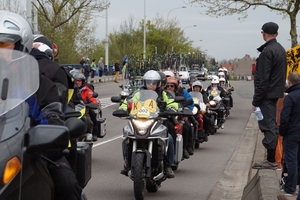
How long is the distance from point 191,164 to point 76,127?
10.2 m

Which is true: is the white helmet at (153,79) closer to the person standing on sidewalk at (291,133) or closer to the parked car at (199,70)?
the person standing on sidewalk at (291,133)

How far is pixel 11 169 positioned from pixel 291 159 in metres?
6.22

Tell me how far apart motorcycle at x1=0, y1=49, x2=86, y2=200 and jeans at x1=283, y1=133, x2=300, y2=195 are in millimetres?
5542

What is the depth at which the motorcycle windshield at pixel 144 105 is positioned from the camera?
10039 mm

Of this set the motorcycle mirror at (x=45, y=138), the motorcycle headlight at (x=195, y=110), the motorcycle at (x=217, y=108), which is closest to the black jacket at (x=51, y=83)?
the motorcycle mirror at (x=45, y=138)

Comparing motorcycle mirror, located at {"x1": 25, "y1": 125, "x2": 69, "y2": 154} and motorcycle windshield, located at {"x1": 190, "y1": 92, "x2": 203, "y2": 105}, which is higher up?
motorcycle mirror, located at {"x1": 25, "y1": 125, "x2": 69, "y2": 154}

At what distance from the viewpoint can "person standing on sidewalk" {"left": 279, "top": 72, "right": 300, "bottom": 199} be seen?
930 centimetres

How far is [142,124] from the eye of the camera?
32.4 feet

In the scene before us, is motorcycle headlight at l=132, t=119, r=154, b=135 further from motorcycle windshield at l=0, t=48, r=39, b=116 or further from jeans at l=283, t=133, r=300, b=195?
motorcycle windshield at l=0, t=48, r=39, b=116

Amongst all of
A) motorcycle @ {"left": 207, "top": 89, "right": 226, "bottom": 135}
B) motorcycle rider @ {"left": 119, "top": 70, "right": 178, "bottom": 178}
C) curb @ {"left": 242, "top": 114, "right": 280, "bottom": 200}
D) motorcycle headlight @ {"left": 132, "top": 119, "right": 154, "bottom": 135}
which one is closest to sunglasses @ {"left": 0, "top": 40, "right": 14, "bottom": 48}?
curb @ {"left": 242, "top": 114, "right": 280, "bottom": 200}

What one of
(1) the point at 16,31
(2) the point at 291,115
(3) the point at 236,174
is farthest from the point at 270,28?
(1) the point at 16,31

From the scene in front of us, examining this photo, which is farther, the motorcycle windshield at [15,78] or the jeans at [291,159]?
the jeans at [291,159]

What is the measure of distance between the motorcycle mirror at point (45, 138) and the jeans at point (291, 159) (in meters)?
5.94

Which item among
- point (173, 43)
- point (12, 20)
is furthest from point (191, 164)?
Result: point (173, 43)
